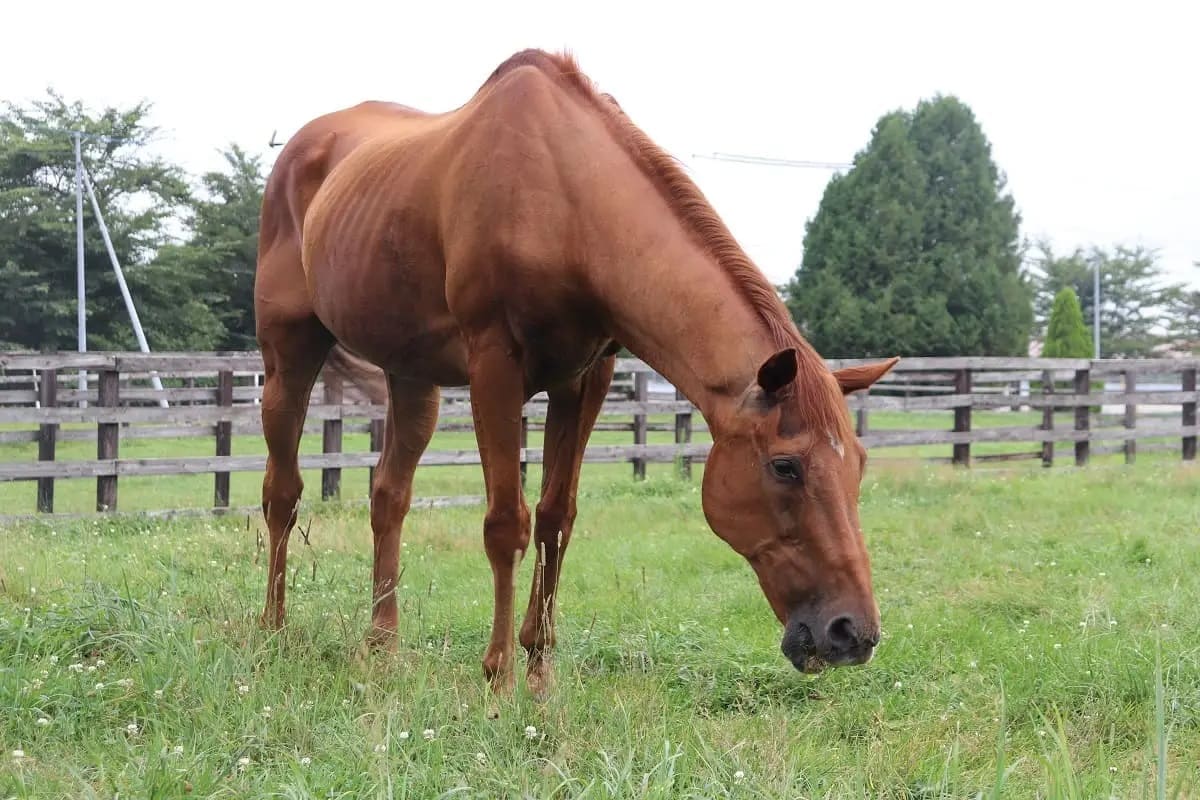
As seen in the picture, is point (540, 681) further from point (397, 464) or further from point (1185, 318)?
point (1185, 318)

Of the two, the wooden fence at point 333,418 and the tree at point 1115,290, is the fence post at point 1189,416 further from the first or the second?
the tree at point 1115,290

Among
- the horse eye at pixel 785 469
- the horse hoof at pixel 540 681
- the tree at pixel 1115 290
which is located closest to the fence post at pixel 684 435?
the horse hoof at pixel 540 681

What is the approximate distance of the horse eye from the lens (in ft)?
8.23

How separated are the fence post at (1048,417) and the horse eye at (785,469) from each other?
42.2 feet

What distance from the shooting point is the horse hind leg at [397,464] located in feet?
13.9

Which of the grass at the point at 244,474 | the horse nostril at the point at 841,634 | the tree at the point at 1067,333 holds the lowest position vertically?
the grass at the point at 244,474

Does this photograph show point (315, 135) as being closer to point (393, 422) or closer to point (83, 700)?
point (393, 422)

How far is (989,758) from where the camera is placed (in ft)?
8.83

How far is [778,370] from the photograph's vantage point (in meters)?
2.45

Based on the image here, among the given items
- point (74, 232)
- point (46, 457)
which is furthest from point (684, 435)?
point (74, 232)

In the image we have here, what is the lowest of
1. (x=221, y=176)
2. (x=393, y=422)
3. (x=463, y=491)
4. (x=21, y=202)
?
(x=463, y=491)

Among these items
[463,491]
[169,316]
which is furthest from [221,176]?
[463,491]

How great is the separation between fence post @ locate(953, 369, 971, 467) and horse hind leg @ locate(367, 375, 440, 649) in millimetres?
10065

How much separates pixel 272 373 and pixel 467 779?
275 centimetres
